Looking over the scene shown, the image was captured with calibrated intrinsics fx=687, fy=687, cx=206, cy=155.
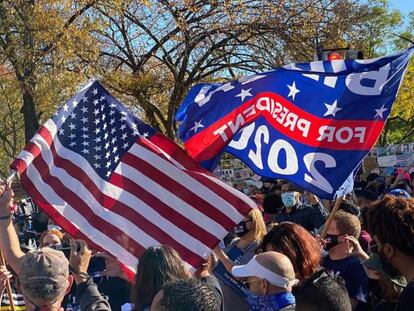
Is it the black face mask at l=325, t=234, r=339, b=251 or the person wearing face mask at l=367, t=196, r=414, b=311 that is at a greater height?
the person wearing face mask at l=367, t=196, r=414, b=311

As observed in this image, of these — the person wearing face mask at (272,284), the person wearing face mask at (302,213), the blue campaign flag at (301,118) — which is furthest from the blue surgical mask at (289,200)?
the person wearing face mask at (272,284)

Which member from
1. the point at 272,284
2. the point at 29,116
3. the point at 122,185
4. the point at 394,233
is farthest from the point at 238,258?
the point at 29,116

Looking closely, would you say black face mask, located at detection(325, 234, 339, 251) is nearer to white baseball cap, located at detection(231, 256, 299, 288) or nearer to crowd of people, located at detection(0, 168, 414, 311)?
crowd of people, located at detection(0, 168, 414, 311)

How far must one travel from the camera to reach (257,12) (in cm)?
1872

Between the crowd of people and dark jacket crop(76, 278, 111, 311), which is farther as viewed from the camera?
dark jacket crop(76, 278, 111, 311)

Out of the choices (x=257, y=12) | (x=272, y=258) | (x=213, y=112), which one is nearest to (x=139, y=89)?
(x=257, y=12)

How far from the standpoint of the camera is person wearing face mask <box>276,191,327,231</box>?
7.45 meters

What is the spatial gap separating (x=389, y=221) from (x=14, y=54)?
39.6 feet

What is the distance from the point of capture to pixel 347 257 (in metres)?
4.46

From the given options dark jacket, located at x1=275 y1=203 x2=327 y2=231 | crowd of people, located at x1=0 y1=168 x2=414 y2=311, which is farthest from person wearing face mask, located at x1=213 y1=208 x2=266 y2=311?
dark jacket, located at x1=275 y1=203 x2=327 y2=231

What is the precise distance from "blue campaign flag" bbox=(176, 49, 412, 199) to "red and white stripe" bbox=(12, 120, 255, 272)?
465mm

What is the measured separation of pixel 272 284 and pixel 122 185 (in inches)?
63.7

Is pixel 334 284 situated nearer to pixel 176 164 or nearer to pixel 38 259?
pixel 38 259

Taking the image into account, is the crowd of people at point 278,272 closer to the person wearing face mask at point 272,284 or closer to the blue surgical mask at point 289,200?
the person wearing face mask at point 272,284
